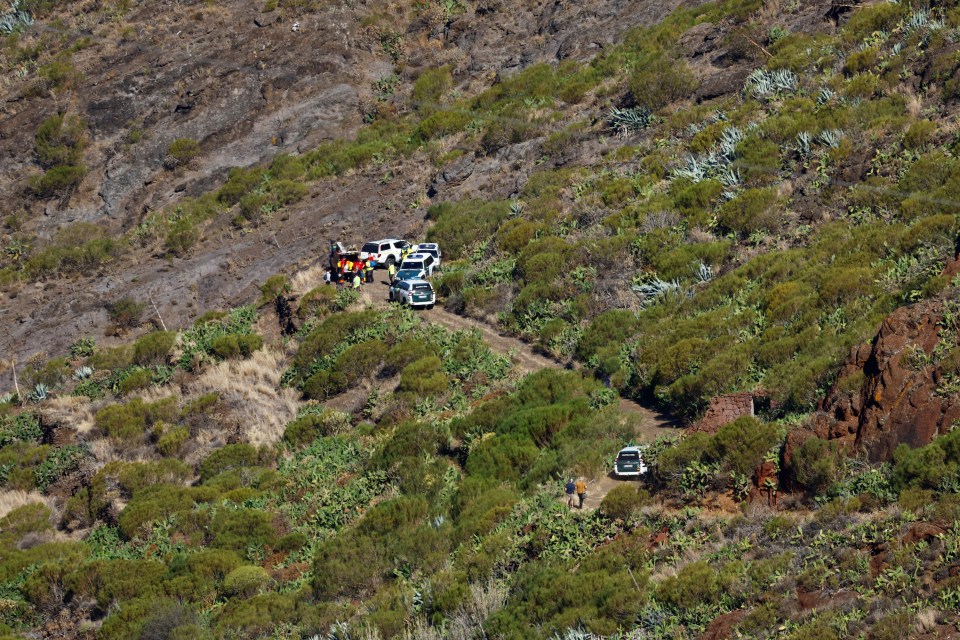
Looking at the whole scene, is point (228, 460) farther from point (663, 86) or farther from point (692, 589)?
point (663, 86)

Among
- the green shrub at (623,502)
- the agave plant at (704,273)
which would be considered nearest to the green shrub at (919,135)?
the agave plant at (704,273)

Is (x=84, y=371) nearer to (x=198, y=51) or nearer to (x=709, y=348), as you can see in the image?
(x=709, y=348)

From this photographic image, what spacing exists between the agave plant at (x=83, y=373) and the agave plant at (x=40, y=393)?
1.14m

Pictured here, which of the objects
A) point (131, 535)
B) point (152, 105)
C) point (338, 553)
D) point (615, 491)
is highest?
point (615, 491)

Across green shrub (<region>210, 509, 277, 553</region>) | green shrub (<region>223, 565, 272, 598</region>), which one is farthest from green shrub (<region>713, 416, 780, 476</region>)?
green shrub (<region>210, 509, 277, 553</region>)

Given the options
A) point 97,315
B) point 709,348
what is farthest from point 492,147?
point 709,348

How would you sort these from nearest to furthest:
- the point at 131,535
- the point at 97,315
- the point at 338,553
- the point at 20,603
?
1. the point at 338,553
2. the point at 20,603
3. the point at 131,535
4. the point at 97,315

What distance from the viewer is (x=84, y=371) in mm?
51750

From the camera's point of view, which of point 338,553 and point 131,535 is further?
point 131,535

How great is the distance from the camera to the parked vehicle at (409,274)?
165 feet

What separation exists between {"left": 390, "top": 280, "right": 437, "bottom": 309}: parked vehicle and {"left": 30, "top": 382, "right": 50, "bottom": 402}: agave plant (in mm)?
13166

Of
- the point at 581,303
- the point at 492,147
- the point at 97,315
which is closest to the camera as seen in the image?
the point at 581,303

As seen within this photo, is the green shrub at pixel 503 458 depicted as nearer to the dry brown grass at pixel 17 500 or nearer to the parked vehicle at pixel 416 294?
the parked vehicle at pixel 416 294

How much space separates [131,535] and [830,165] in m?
24.2
